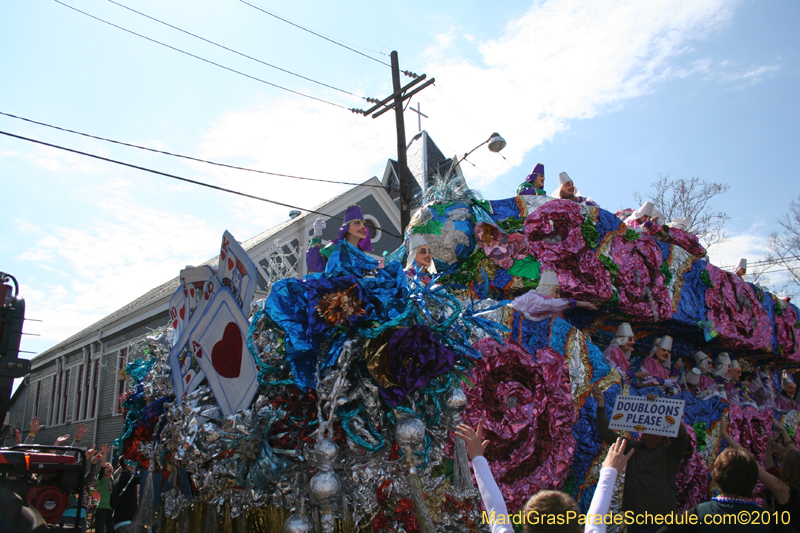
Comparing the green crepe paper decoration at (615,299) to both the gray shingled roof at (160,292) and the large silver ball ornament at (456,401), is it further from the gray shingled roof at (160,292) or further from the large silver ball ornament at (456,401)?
the gray shingled roof at (160,292)

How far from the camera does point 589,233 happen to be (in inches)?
205

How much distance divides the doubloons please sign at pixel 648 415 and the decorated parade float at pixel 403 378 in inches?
14.1

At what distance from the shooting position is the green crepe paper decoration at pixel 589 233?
5.17 meters

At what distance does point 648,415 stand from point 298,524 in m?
2.40

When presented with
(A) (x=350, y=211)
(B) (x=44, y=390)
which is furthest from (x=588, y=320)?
(B) (x=44, y=390)

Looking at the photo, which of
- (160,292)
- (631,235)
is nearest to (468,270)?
(631,235)

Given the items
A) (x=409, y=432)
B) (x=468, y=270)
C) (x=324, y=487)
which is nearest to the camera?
(x=324, y=487)

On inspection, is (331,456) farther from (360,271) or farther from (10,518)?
(10,518)

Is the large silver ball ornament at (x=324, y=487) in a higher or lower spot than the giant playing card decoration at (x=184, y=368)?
lower

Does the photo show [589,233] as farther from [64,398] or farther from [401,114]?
[64,398]

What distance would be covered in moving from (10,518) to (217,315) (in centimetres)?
186

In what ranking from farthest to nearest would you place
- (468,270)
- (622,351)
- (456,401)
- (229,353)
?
1. (622,351)
2. (468,270)
3. (229,353)
4. (456,401)

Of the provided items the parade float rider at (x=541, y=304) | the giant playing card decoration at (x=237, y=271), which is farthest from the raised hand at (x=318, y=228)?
the parade float rider at (x=541, y=304)

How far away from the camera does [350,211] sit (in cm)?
468
